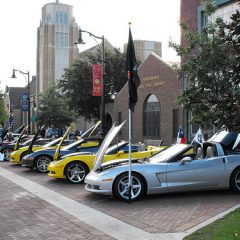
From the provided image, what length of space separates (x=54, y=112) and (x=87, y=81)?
6.04 meters

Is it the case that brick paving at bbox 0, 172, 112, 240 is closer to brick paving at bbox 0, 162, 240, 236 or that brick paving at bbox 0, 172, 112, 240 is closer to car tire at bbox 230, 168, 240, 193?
brick paving at bbox 0, 162, 240, 236

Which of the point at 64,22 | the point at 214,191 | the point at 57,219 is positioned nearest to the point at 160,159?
the point at 214,191

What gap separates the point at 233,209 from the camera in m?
8.02

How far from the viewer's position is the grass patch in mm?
6012

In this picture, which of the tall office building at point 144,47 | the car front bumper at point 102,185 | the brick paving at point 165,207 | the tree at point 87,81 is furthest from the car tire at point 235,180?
the tall office building at point 144,47

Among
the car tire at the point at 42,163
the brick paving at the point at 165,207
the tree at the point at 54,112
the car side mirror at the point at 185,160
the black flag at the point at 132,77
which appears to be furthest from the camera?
the tree at the point at 54,112

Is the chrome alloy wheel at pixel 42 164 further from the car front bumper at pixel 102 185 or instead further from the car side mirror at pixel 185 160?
the car side mirror at pixel 185 160

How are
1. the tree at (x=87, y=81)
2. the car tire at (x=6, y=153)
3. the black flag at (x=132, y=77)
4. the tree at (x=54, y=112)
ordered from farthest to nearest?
the tree at (x=54, y=112)
the tree at (x=87, y=81)
the car tire at (x=6, y=153)
the black flag at (x=132, y=77)

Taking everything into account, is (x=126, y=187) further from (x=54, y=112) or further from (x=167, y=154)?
(x=54, y=112)

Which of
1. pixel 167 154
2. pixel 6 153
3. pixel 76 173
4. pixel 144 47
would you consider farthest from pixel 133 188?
pixel 144 47

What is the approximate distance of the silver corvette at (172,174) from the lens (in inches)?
365

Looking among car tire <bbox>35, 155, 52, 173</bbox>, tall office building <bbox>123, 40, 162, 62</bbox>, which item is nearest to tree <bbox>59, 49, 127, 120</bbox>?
car tire <bbox>35, 155, 52, 173</bbox>

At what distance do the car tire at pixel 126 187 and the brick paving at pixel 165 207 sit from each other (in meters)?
0.15

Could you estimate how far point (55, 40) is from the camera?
89.2 meters
